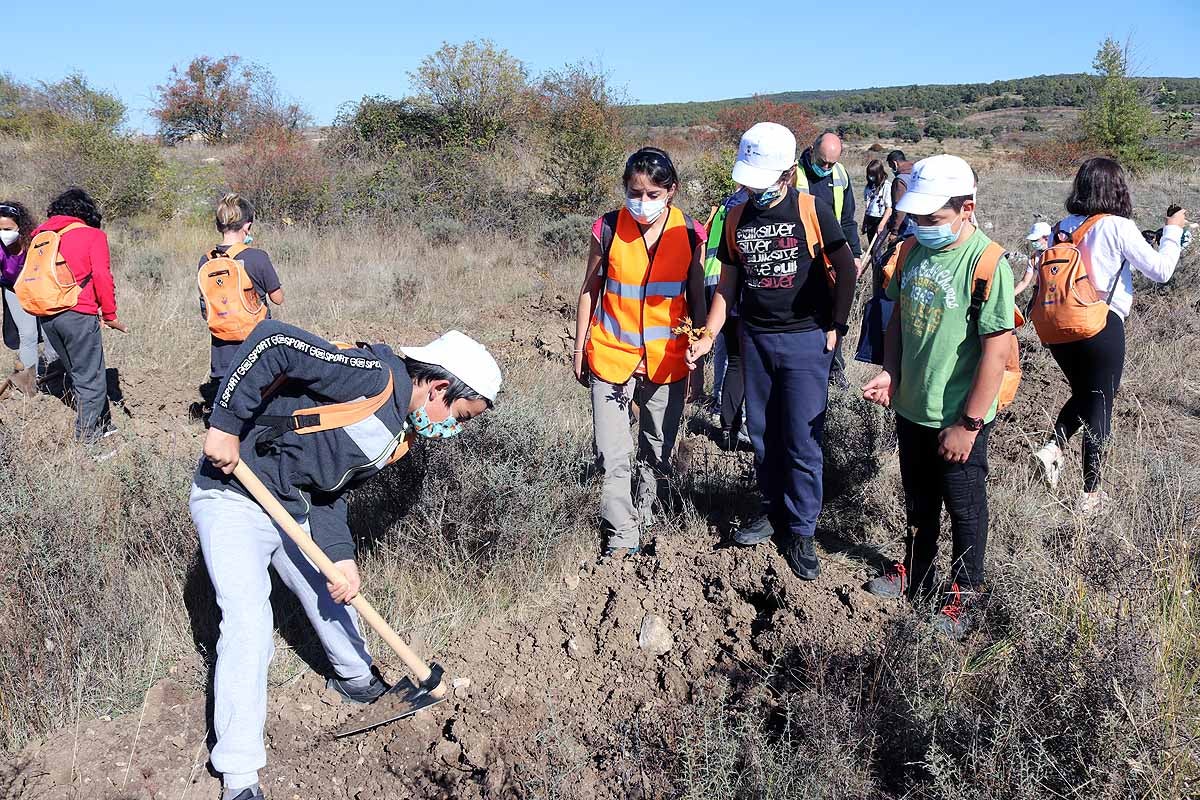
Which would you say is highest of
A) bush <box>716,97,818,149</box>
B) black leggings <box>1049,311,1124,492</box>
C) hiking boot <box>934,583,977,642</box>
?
bush <box>716,97,818,149</box>

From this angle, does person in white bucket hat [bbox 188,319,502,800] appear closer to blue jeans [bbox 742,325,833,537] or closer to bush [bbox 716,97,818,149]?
blue jeans [bbox 742,325,833,537]

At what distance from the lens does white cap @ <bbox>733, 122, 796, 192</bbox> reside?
342 centimetres

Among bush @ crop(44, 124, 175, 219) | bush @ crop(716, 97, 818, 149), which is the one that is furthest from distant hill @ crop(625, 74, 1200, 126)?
bush @ crop(44, 124, 175, 219)

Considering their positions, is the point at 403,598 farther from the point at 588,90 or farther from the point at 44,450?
the point at 588,90

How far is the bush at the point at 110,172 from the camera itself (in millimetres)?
14125

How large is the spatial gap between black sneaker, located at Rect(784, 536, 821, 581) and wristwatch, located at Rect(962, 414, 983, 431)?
3.07 ft

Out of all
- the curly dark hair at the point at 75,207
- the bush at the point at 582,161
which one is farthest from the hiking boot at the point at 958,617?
the bush at the point at 582,161

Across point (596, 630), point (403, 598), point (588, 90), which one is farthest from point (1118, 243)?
point (588, 90)

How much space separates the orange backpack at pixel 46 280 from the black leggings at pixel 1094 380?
629cm

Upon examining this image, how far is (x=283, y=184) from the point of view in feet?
49.5

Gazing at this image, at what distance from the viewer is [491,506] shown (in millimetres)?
4066

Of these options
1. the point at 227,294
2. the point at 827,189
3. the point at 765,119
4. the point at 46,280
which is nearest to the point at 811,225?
the point at 827,189

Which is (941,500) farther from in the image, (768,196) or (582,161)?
(582,161)

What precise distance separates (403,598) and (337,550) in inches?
33.2
